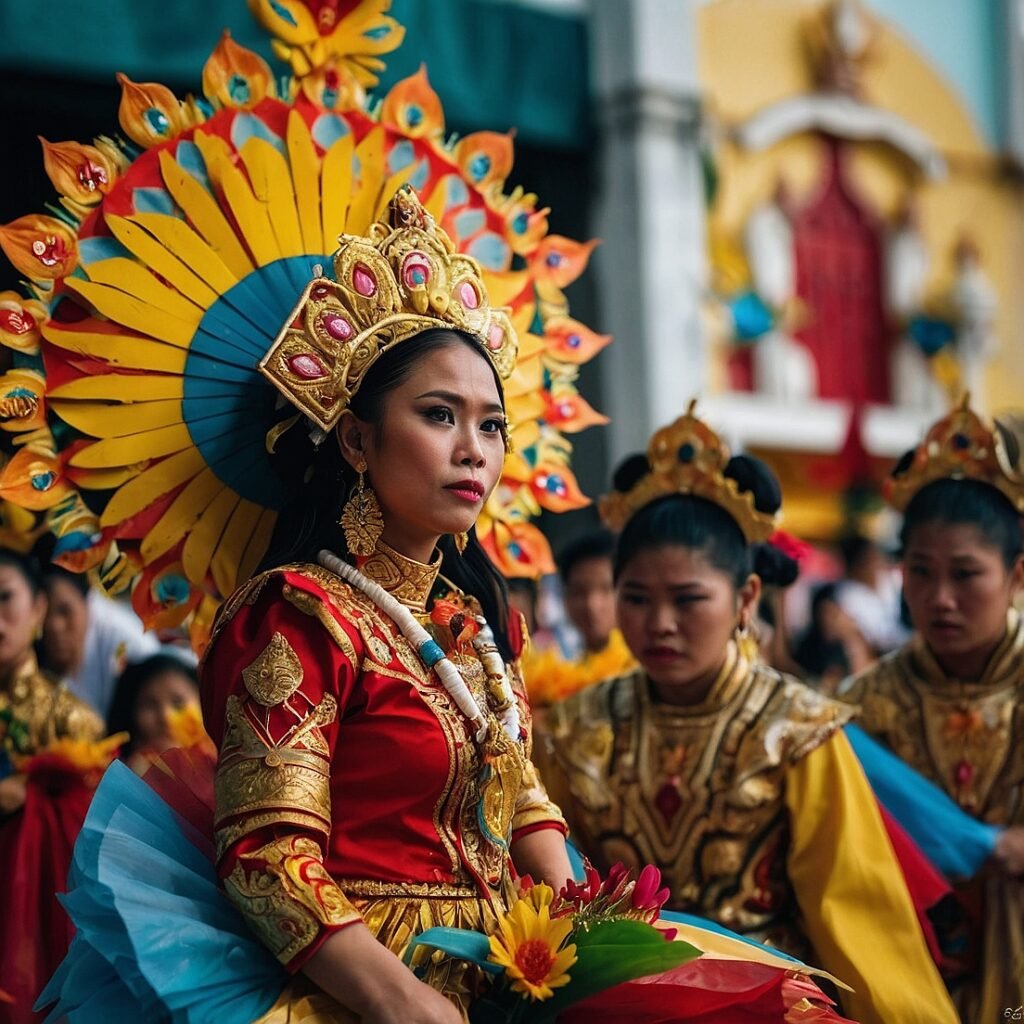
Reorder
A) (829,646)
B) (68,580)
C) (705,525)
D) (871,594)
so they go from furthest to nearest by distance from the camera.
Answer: (871,594)
(829,646)
(68,580)
(705,525)

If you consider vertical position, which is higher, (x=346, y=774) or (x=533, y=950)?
(x=346, y=774)

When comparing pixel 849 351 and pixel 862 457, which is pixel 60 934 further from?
pixel 849 351

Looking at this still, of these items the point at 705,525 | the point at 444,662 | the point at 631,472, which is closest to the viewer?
the point at 444,662

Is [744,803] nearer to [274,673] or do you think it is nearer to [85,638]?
[274,673]

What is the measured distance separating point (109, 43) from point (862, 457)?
496 centimetres

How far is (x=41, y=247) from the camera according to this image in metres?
3.34

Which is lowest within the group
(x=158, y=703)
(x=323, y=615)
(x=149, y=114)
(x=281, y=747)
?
(x=281, y=747)

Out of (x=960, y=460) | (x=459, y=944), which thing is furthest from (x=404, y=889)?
(x=960, y=460)

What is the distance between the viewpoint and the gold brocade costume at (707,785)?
4.02 metres

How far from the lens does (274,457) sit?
3.30m

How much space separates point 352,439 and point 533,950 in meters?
0.94

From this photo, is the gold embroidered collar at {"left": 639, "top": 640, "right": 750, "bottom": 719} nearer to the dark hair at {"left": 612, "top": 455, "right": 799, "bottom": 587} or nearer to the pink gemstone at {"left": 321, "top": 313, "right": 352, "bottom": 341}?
the dark hair at {"left": 612, "top": 455, "right": 799, "bottom": 587}

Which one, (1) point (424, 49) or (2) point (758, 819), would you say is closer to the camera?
(2) point (758, 819)

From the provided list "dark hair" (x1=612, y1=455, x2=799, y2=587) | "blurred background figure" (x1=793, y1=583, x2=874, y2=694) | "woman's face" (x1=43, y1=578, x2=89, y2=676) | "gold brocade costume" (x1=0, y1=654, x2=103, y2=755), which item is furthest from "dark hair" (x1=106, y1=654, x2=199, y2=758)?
"blurred background figure" (x1=793, y1=583, x2=874, y2=694)
